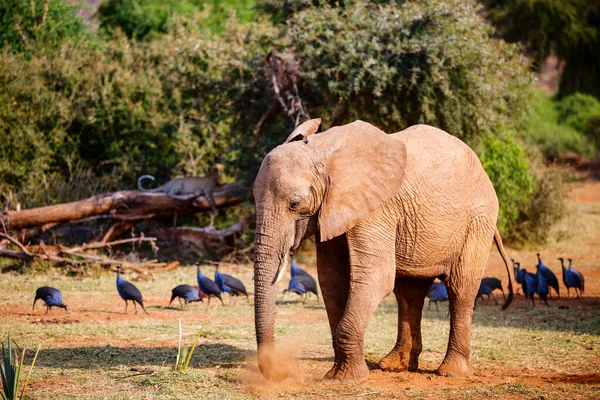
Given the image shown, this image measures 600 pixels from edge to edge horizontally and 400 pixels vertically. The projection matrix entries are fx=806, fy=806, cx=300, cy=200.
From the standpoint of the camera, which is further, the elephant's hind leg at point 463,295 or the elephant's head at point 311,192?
the elephant's hind leg at point 463,295

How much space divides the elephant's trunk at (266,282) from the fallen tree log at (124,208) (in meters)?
9.81

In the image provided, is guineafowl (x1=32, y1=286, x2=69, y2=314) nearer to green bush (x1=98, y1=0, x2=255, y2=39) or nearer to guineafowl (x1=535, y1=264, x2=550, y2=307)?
guineafowl (x1=535, y1=264, x2=550, y2=307)

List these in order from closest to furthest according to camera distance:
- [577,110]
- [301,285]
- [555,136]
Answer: [301,285]
[555,136]
[577,110]

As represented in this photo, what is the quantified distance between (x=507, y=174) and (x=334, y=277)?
39.3 feet

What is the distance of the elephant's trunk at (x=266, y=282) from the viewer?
682 centimetres

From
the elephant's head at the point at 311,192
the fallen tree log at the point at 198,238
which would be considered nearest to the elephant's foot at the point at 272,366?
the elephant's head at the point at 311,192

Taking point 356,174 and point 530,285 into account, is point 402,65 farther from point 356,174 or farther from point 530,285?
point 356,174

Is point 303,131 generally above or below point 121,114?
below

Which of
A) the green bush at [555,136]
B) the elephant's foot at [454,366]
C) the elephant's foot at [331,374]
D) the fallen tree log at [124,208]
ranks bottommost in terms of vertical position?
the elephant's foot at [331,374]

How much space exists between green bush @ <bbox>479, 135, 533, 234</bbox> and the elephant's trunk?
40.6ft

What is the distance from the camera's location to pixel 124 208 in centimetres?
1655

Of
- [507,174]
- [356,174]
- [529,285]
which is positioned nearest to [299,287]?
[529,285]

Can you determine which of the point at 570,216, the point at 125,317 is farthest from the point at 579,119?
the point at 125,317

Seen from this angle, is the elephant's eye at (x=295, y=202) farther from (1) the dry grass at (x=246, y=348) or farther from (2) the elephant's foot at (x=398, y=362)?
(2) the elephant's foot at (x=398, y=362)
